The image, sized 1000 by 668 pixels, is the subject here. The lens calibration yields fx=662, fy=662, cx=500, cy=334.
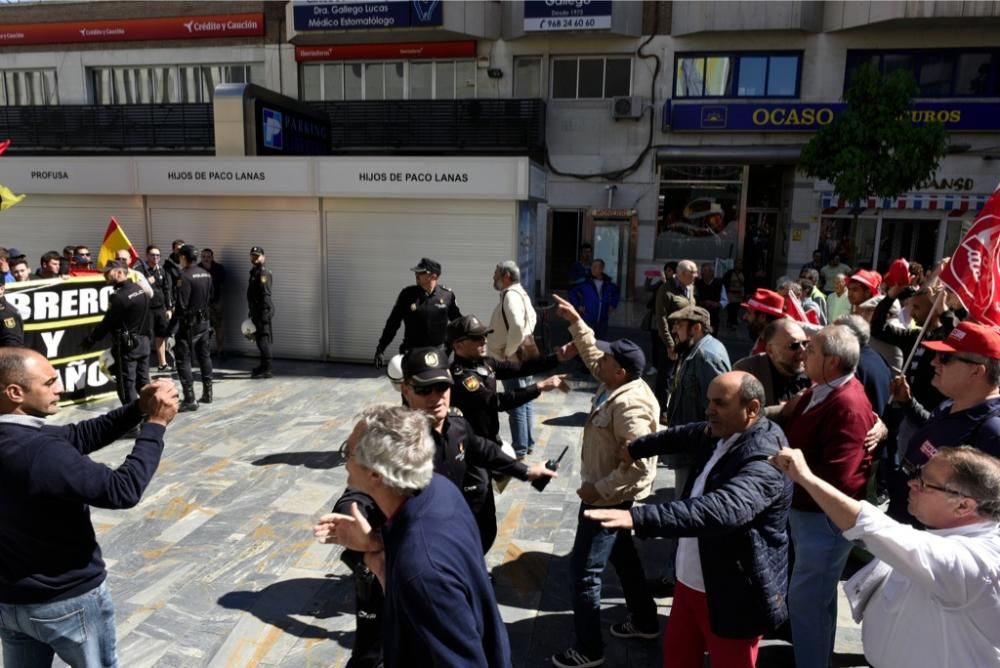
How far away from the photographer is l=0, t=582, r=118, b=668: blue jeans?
2.70m

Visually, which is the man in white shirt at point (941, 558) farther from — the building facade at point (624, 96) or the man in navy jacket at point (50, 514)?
the building facade at point (624, 96)

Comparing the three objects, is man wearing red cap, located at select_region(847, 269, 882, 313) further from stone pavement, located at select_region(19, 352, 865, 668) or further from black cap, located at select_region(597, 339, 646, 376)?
black cap, located at select_region(597, 339, 646, 376)

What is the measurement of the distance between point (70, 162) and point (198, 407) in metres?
5.95

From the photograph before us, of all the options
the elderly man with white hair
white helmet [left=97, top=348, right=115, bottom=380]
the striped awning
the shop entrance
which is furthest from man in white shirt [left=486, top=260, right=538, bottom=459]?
the striped awning

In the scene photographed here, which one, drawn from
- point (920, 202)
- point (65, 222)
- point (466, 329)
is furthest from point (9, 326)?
point (920, 202)

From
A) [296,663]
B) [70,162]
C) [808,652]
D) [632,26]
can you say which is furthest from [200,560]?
[632,26]

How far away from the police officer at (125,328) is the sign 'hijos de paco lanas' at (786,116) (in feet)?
52.1

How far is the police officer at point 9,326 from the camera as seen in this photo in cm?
674

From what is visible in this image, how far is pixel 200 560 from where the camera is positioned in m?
4.87

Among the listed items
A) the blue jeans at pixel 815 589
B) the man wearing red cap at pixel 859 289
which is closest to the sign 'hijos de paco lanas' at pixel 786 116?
the man wearing red cap at pixel 859 289

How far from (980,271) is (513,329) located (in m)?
3.83

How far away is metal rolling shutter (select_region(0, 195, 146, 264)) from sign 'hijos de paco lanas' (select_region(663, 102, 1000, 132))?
1435 cm

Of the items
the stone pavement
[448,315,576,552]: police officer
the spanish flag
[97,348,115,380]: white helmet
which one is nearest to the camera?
the stone pavement

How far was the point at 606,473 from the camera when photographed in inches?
144
